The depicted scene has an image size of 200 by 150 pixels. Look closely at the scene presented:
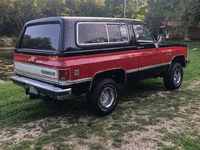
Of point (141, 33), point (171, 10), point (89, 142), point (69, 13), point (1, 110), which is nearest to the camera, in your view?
point (89, 142)

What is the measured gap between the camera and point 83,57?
13.1 feet

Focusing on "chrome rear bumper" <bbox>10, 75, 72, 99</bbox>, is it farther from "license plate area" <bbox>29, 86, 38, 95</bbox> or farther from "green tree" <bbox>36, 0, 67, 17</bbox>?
"green tree" <bbox>36, 0, 67, 17</bbox>

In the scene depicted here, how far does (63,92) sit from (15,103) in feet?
8.33

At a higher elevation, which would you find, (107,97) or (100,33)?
(100,33)

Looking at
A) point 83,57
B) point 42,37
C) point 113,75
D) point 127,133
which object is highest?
point 42,37

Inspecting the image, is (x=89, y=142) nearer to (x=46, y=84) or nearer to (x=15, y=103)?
(x=46, y=84)

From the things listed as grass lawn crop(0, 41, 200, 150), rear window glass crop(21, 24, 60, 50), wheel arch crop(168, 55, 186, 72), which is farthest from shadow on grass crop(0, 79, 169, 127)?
rear window glass crop(21, 24, 60, 50)

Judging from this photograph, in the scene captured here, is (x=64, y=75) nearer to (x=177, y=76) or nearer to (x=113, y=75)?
(x=113, y=75)

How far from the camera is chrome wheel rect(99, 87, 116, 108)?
15.0ft

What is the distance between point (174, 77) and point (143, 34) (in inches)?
76.9

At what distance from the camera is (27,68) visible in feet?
14.6

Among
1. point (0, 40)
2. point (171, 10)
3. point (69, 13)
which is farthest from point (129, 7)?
point (0, 40)

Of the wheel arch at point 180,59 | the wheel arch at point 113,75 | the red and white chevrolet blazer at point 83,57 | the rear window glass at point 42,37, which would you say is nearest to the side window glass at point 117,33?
the red and white chevrolet blazer at point 83,57

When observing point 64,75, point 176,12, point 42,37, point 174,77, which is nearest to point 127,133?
point 64,75
